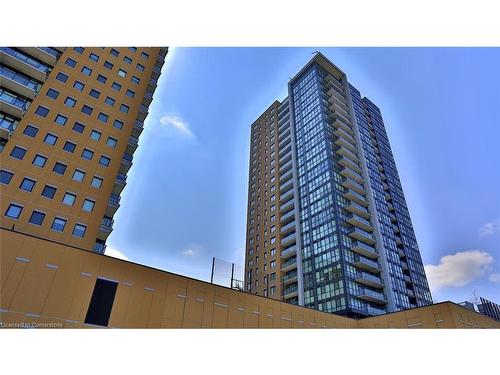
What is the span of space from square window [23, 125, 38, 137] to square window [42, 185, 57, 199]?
19.3ft

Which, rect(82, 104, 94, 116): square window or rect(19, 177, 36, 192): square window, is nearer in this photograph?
rect(19, 177, 36, 192): square window

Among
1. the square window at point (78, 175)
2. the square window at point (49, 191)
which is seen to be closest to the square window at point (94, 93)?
the square window at point (78, 175)

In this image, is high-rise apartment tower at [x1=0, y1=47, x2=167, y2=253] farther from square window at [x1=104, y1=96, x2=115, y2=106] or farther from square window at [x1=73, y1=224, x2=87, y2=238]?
square window at [x1=104, y1=96, x2=115, y2=106]

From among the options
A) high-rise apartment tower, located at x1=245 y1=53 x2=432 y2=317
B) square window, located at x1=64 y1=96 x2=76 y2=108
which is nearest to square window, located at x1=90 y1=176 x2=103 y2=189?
square window, located at x1=64 y1=96 x2=76 y2=108

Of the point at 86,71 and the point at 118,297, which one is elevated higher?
the point at 86,71

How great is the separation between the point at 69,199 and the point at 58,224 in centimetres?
275

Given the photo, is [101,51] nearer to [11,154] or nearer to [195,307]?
[11,154]

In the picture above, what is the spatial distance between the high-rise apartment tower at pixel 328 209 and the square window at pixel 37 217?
137 ft

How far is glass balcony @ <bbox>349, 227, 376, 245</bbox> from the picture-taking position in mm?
56969

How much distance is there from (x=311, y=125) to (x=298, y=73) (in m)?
20.3

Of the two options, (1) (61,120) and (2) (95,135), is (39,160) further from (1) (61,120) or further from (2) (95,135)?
(2) (95,135)

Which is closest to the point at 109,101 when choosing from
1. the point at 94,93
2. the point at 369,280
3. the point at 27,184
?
the point at 94,93

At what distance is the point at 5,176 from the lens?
93.0 ft

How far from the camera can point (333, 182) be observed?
202ft
